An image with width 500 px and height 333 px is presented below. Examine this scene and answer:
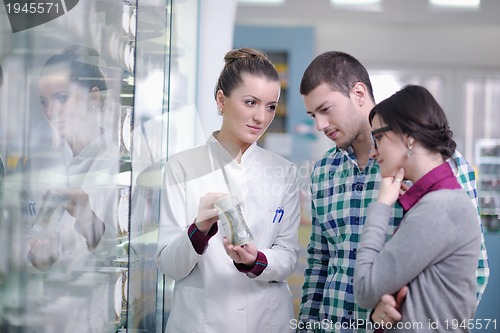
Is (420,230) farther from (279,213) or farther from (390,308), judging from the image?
(279,213)

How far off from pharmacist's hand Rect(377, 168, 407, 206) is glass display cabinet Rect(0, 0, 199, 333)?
1.98 ft

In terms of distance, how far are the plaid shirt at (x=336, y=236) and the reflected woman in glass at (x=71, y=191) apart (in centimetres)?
55

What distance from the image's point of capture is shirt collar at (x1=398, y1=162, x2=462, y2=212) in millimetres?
1170

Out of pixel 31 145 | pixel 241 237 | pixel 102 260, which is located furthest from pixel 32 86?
pixel 241 237

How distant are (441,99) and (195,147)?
484 centimetres

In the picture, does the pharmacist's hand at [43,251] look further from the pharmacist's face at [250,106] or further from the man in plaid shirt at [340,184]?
the man in plaid shirt at [340,184]

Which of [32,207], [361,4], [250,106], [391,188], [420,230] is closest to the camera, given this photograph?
[420,230]

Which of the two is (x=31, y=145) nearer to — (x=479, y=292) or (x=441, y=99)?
(x=479, y=292)

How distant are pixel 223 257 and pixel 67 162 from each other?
44 cm

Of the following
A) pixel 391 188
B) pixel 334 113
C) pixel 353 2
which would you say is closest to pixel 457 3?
pixel 353 2

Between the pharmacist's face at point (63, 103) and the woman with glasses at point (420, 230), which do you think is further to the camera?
the pharmacist's face at point (63, 103)

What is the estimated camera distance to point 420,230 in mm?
1100

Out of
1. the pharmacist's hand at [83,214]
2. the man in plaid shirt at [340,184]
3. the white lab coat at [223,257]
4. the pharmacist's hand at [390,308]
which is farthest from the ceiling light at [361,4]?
the pharmacist's hand at [390,308]

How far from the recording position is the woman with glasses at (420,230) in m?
1.11
